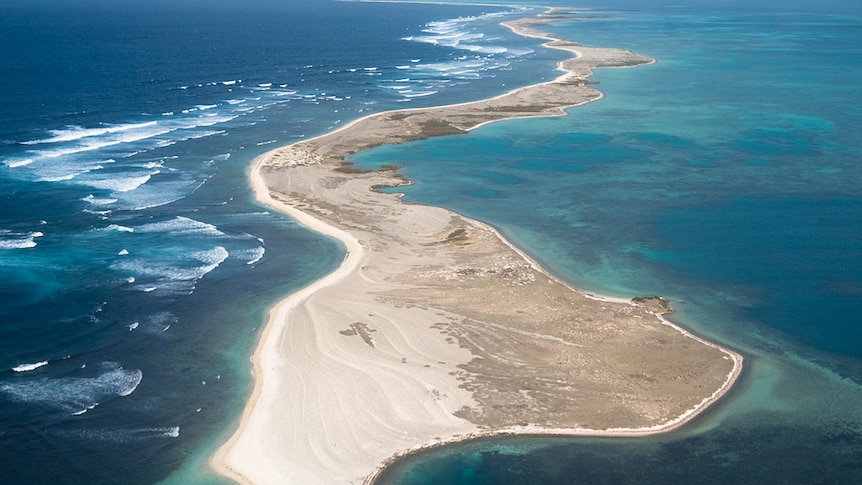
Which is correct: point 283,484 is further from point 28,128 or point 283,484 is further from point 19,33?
point 19,33

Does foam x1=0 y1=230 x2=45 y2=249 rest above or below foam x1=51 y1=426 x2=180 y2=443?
above

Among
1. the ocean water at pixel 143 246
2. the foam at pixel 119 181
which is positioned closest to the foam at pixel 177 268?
the ocean water at pixel 143 246

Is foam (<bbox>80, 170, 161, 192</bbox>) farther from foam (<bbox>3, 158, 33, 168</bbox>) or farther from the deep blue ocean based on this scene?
foam (<bbox>3, 158, 33, 168</bbox>)

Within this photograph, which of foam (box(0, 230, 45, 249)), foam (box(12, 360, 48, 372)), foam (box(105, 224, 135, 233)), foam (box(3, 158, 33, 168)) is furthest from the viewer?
foam (box(3, 158, 33, 168))

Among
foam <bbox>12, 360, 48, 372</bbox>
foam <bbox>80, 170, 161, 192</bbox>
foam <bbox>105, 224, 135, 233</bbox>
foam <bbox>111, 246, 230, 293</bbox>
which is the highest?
foam <bbox>80, 170, 161, 192</bbox>

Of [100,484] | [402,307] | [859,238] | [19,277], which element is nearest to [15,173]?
[19,277]

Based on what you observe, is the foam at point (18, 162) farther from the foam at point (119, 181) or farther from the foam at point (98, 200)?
the foam at point (98, 200)

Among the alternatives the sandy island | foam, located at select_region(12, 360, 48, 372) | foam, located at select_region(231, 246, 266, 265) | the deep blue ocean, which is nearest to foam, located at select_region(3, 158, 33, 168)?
the deep blue ocean

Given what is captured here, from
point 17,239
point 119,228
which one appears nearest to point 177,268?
point 119,228
